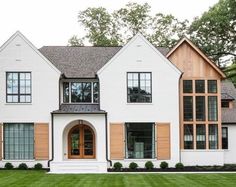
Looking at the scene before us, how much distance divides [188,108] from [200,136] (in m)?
1.80

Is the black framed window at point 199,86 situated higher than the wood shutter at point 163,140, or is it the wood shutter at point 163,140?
the black framed window at point 199,86

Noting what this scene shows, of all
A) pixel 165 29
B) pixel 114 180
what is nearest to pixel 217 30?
pixel 165 29

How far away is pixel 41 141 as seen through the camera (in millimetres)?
28938

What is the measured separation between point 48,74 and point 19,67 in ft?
5.67

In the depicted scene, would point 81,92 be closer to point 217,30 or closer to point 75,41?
point 217,30

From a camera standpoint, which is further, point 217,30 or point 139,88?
point 217,30

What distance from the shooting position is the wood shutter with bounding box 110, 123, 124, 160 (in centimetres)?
2892

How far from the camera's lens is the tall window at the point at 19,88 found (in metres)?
29.4

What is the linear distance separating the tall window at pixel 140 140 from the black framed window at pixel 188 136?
2.10 meters

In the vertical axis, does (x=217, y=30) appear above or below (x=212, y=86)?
above

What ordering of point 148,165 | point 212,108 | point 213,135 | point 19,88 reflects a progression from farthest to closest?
point 212,108 → point 213,135 → point 19,88 → point 148,165

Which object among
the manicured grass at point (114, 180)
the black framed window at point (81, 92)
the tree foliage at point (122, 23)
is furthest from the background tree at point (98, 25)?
the manicured grass at point (114, 180)

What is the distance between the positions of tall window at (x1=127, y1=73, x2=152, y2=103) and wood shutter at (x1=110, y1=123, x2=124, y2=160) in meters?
1.70

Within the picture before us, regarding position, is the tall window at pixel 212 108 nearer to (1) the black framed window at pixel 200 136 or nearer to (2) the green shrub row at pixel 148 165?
(1) the black framed window at pixel 200 136
